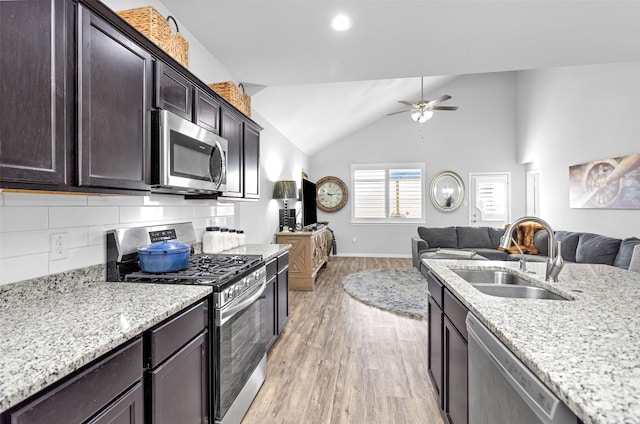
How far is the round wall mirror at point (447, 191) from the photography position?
7.19 m

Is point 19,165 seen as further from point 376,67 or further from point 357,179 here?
point 357,179

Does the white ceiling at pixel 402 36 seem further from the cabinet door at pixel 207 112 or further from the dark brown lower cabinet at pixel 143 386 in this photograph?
the dark brown lower cabinet at pixel 143 386

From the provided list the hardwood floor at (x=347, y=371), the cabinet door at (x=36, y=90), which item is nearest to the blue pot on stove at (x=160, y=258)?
the cabinet door at (x=36, y=90)

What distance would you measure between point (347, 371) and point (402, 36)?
2643 mm

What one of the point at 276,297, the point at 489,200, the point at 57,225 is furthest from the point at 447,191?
the point at 57,225

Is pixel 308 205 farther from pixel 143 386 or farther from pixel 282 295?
pixel 143 386

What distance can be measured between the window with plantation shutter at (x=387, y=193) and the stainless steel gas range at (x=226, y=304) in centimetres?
566

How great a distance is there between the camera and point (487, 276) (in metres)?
1.92

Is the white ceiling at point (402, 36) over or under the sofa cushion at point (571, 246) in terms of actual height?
over

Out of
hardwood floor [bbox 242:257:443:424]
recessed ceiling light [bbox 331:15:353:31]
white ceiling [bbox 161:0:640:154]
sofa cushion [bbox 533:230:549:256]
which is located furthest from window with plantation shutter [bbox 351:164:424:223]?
recessed ceiling light [bbox 331:15:353:31]

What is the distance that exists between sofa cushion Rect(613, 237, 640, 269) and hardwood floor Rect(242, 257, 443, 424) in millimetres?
A: 2234

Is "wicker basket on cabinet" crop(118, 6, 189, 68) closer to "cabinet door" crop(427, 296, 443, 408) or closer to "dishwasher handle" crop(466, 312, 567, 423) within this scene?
"dishwasher handle" crop(466, 312, 567, 423)

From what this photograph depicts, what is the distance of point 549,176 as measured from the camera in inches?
225

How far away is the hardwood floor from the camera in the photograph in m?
1.90
